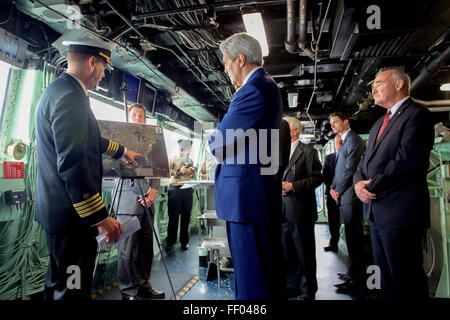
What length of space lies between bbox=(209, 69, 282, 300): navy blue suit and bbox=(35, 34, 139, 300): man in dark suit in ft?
2.28

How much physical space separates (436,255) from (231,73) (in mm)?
3759

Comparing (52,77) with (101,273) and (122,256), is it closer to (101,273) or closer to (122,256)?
(122,256)

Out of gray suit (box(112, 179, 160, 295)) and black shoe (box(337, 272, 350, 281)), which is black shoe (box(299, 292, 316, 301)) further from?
gray suit (box(112, 179, 160, 295))

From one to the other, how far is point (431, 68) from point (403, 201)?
3.34 meters

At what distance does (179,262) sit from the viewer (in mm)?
3682

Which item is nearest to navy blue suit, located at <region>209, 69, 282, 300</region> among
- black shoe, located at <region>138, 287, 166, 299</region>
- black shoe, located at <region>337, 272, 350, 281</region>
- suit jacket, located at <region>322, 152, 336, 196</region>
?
black shoe, located at <region>138, 287, 166, 299</region>

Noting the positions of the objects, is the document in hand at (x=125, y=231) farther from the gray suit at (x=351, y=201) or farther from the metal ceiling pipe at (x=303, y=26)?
the metal ceiling pipe at (x=303, y=26)

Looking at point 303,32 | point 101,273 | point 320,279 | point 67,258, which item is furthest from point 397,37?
point 101,273

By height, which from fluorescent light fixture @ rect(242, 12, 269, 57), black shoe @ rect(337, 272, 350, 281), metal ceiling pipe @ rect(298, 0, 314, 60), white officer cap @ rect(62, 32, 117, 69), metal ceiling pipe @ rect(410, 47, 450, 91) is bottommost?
black shoe @ rect(337, 272, 350, 281)

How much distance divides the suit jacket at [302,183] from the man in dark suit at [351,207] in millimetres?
601

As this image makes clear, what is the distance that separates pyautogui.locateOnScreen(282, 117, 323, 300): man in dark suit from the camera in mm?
2400

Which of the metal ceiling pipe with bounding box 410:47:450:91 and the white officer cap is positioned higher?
the metal ceiling pipe with bounding box 410:47:450:91
